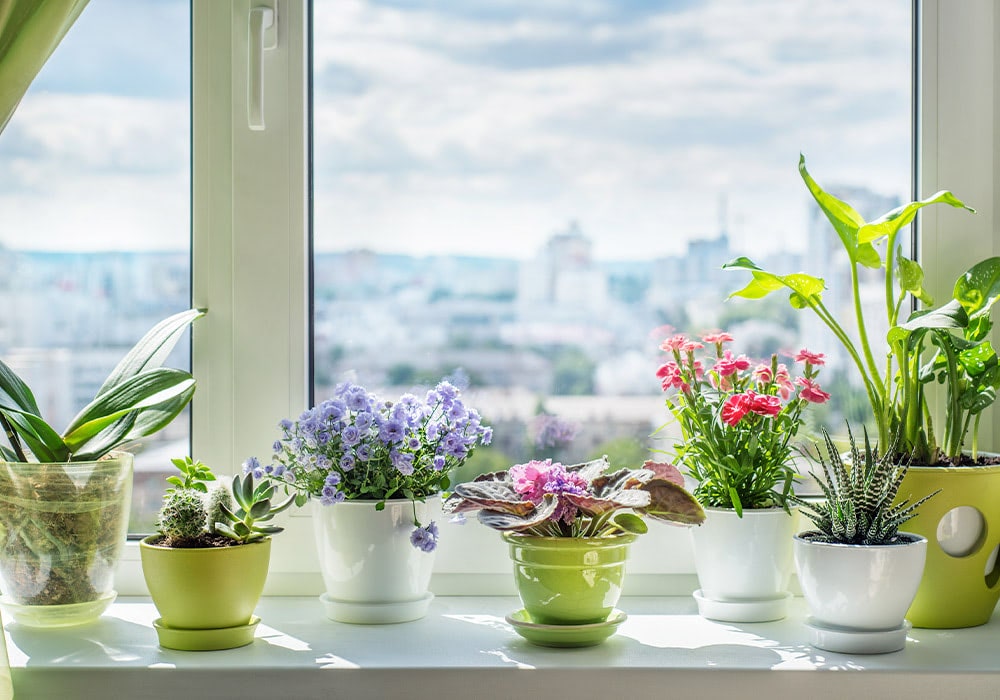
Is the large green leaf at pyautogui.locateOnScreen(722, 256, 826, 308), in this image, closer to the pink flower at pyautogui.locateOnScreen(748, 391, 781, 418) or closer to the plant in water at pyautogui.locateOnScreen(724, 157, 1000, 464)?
the plant in water at pyautogui.locateOnScreen(724, 157, 1000, 464)

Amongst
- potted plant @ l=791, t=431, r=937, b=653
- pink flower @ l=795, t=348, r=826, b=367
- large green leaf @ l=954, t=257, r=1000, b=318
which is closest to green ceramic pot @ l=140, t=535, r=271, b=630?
potted plant @ l=791, t=431, r=937, b=653

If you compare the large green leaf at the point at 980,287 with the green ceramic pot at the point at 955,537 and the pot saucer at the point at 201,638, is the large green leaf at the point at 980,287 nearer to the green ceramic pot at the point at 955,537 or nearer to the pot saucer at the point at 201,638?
the green ceramic pot at the point at 955,537

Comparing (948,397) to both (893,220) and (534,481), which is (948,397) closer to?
(893,220)

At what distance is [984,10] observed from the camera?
1.50 meters

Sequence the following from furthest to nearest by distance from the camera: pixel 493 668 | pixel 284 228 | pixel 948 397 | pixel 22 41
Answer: pixel 284 228
pixel 948 397
pixel 22 41
pixel 493 668

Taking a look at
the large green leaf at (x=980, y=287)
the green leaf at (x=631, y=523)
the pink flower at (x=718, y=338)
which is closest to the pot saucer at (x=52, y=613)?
the green leaf at (x=631, y=523)

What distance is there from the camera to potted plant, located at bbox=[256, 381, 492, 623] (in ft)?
4.19

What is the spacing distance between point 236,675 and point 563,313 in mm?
776

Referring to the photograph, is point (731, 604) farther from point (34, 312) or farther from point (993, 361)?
point (34, 312)

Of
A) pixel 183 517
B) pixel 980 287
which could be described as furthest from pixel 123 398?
pixel 980 287

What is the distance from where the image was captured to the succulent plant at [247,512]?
125 centimetres

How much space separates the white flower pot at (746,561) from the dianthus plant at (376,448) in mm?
381

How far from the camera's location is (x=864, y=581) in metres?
1.15

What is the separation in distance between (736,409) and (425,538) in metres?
0.48
